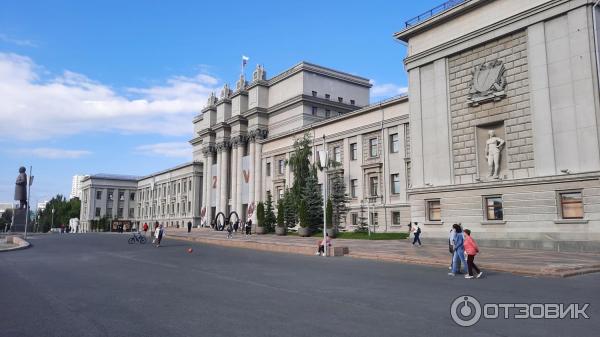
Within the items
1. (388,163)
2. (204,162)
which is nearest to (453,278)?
(388,163)

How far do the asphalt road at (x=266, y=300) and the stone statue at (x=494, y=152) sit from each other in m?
14.0

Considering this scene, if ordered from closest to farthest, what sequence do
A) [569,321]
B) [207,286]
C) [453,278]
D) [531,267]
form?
[569,321]
[207,286]
[453,278]
[531,267]

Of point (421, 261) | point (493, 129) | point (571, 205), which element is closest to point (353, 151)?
point (493, 129)

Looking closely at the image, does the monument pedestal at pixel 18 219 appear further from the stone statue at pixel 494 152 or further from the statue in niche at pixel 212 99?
the stone statue at pixel 494 152

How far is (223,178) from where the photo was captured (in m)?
75.5

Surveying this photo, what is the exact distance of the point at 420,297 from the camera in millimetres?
10656

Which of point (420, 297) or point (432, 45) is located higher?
point (432, 45)

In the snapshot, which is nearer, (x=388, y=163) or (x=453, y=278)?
(x=453, y=278)

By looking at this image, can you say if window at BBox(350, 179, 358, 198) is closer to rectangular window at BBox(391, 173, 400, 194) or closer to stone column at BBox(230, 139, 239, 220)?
rectangular window at BBox(391, 173, 400, 194)

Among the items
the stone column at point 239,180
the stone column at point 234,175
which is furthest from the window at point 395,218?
the stone column at point 234,175

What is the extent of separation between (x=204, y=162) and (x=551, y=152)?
65.1 m

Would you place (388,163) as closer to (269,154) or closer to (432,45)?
(432,45)

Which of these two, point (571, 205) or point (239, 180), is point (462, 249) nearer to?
point (571, 205)

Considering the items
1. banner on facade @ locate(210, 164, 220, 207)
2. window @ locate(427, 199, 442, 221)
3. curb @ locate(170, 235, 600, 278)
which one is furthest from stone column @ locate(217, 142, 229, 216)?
window @ locate(427, 199, 442, 221)
